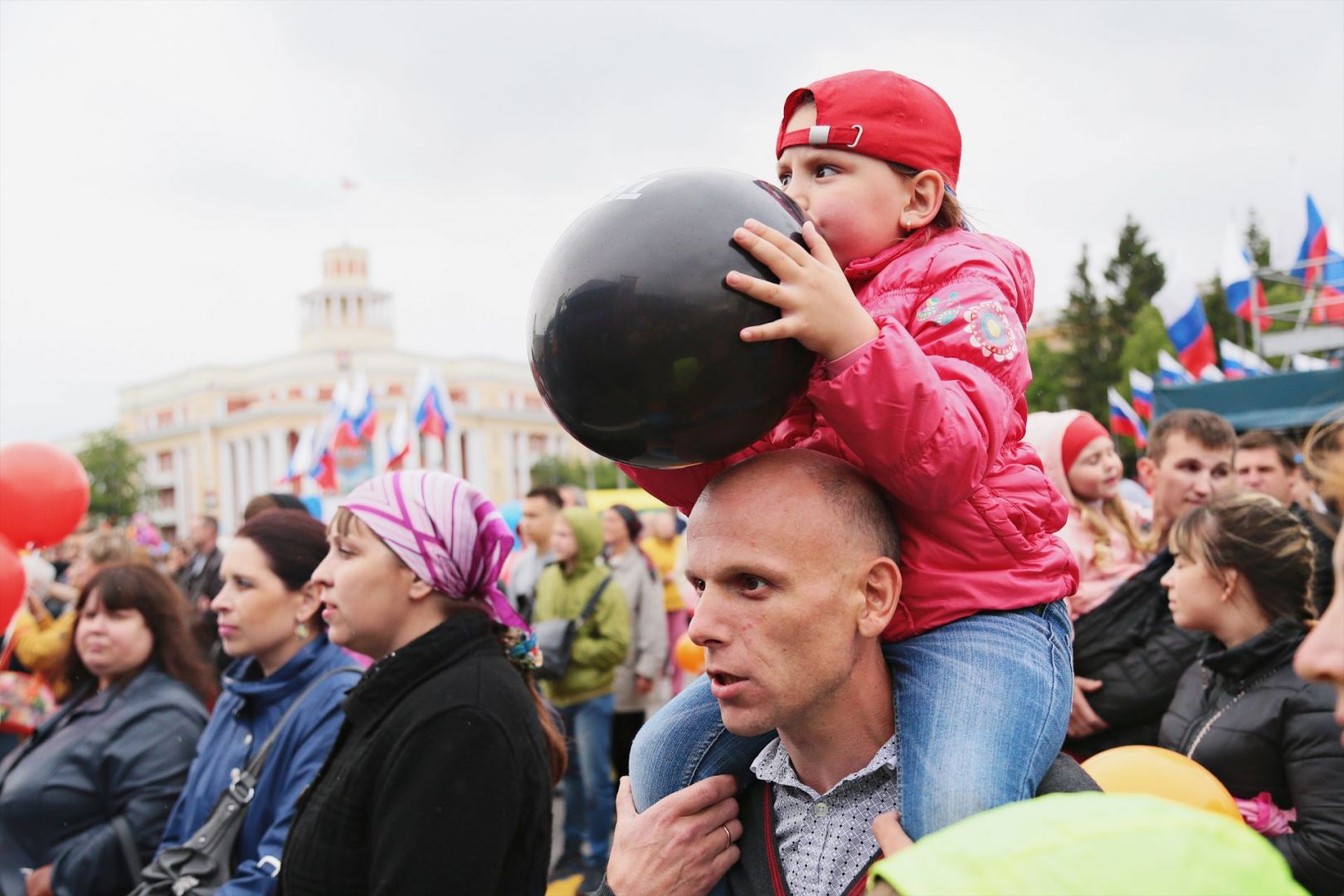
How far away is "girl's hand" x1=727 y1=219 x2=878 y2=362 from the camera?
5.28 ft

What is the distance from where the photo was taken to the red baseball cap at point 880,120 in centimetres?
203

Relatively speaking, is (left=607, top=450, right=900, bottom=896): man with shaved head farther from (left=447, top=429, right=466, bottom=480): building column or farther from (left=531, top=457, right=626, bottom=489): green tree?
(left=447, top=429, right=466, bottom=480): building column

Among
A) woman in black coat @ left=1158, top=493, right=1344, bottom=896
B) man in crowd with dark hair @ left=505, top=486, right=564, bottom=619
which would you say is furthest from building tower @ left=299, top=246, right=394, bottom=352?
woman in black coat @ left=1158, top=493, right=1344, bottom=896

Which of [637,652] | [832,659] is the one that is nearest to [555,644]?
[637,652]

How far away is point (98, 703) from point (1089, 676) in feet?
12.9

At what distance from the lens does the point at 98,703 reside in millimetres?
4684

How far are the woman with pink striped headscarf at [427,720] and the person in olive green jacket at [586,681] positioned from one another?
4.49m

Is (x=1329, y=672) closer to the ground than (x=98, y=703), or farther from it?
farther from it

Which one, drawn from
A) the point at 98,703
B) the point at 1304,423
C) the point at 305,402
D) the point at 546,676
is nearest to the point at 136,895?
the point at 98,703

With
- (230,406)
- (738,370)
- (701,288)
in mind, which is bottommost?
(230,406)

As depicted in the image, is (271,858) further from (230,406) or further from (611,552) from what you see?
(230,406)

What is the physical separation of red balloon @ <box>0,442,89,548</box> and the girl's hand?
5.19 meters

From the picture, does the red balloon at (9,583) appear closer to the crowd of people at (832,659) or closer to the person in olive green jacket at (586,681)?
the crowd of people at (832,659)

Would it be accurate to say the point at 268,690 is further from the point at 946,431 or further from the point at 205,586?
the point at 205,586
